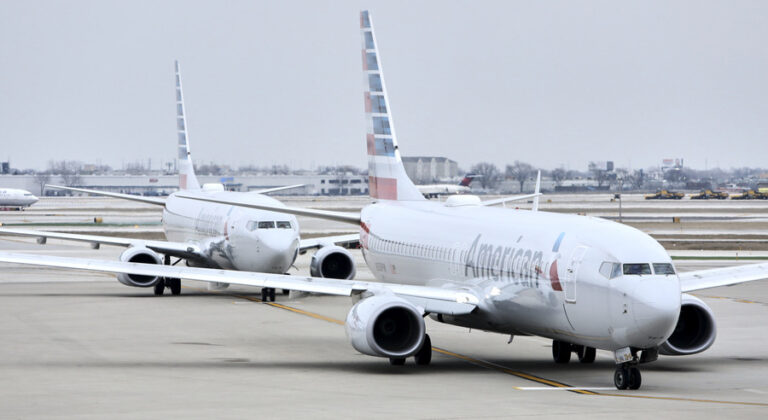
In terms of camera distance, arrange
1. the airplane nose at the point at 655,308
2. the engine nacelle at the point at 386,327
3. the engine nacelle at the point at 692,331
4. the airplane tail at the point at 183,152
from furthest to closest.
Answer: the airplane tail at the point at 183,152, the engine nacelle at the point at 692,331, the engine nacelle at the point at 386,327, the airplane nose at the point at 655,308

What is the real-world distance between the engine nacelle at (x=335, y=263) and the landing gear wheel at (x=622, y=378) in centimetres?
2374

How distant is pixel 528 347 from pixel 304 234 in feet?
196

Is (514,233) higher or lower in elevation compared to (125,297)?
higher

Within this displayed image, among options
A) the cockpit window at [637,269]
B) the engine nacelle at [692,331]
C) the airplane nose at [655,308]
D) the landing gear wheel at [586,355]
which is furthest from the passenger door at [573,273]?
the landing gear wheel at [586,355]

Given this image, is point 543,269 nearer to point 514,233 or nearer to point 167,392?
point 514,233

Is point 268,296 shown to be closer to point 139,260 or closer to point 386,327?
point 139,260

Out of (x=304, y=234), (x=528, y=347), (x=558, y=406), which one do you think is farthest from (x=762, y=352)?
(x=304, y=234)

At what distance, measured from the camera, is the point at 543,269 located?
23.7 m

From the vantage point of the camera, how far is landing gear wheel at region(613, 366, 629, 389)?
22.0 m

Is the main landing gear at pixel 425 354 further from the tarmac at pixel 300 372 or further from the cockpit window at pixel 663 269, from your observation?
the cockpit window at pixel 663 269

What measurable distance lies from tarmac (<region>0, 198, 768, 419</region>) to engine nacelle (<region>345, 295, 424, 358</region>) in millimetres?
577

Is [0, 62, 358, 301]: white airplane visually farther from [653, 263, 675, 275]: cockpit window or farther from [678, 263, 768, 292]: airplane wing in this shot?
[653, 263, 675, 275]: cockpit window

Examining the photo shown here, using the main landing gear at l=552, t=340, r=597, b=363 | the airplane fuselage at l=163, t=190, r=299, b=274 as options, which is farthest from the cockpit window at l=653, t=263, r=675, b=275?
the airplane fuselage at l=163, t=190, r=299, b=274

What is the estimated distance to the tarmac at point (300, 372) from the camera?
19.9 meters
